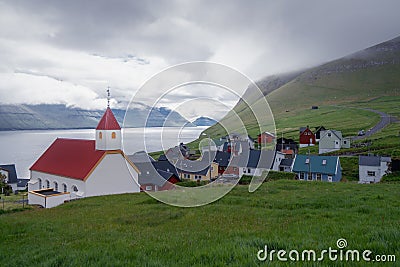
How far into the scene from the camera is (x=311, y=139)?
336 ft

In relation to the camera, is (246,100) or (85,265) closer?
(85,265)

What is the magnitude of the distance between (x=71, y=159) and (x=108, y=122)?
24.7ft

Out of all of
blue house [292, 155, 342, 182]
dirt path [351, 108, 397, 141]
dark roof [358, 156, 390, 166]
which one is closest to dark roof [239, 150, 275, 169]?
blue house [292, 155, 342, 182]

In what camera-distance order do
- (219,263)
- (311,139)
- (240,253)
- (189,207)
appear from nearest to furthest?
(219,263) < (240,253) < (189,207) < (311,139)

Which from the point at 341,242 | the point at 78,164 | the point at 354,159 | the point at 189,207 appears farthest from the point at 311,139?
the point at 341,242

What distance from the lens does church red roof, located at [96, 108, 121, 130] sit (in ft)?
140

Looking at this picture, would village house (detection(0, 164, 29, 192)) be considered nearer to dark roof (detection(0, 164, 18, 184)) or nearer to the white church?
dark roof (detection(0, 164, 18, 184))

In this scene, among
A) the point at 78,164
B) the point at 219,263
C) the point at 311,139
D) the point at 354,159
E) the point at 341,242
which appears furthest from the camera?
the point at 311,139

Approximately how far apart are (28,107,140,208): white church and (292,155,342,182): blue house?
31.9 metres

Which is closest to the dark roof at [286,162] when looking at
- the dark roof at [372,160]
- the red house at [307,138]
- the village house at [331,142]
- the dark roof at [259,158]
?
the dark roof at [259,158]

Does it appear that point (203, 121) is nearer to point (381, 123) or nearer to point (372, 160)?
point (372, 160)

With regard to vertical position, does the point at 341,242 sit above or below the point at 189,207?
Answer: above

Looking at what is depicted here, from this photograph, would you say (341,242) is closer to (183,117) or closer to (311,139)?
(183,117)

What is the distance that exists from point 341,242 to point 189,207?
1007 cm
